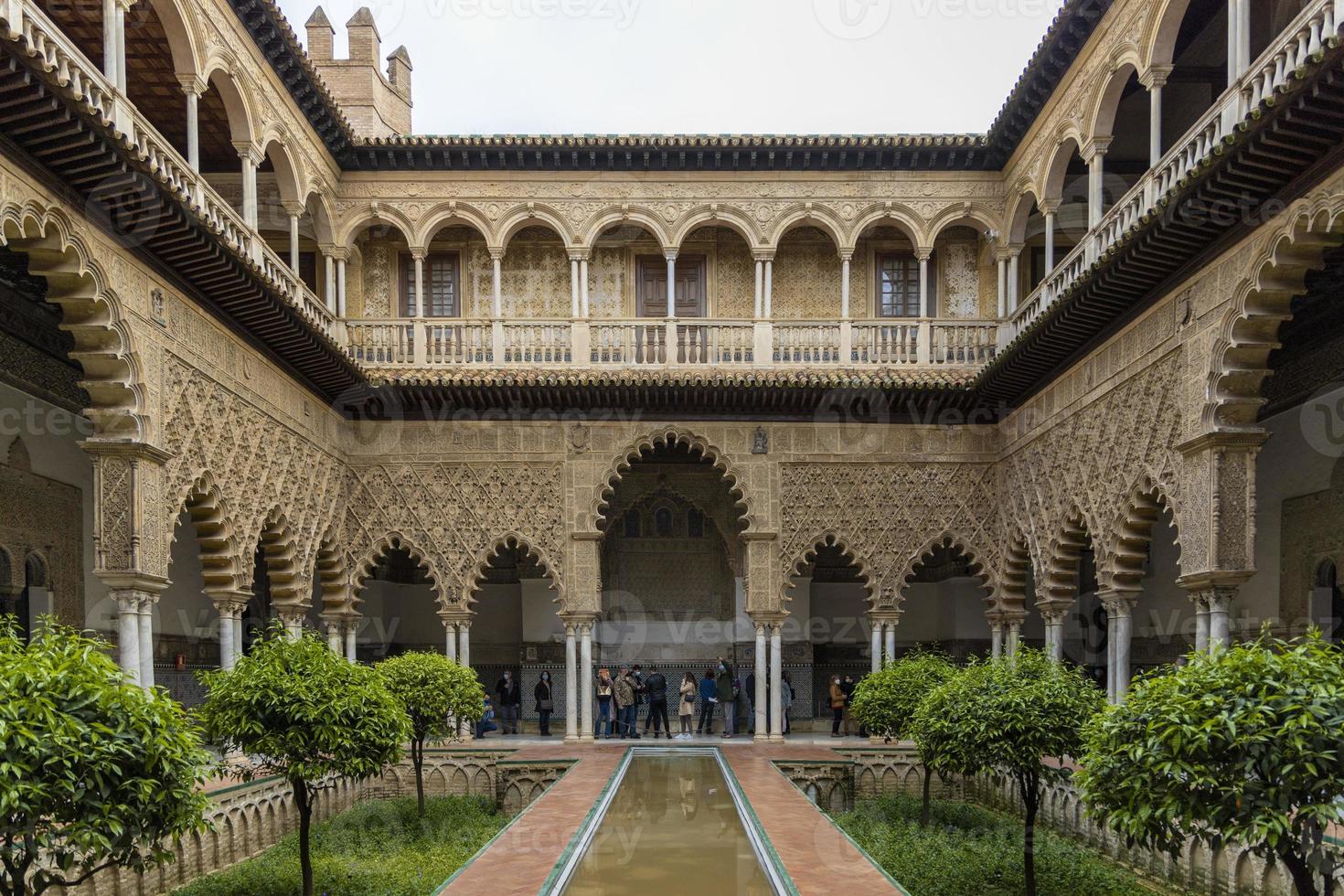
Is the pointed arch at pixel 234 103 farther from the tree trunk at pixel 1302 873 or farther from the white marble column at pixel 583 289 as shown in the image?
the tree trunk at pixel 1302 873

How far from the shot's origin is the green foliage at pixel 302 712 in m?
Result: 7.93

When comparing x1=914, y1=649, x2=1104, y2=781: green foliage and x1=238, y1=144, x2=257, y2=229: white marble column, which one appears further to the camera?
x1=238, y1=144, x2=257, y2=229: white marble column

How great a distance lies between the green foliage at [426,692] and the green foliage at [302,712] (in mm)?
3529

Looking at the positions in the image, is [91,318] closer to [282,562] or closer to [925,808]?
[282,562]

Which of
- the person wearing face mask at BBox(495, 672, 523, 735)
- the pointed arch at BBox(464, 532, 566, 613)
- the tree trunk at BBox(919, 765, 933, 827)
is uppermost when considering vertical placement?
the pointed arch at BBox(464, 532, 566, 613)

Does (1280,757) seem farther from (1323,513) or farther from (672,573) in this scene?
(672,573)

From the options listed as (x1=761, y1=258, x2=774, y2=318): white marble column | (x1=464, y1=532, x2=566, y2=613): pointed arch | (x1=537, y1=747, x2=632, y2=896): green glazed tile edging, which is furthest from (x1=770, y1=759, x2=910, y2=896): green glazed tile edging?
(x1=761, y1=258, x2=774, y2=318): white marble column

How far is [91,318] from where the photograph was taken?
9242 millimetres

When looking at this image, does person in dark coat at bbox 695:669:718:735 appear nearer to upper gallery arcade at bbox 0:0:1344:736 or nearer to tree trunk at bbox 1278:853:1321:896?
upper gallery arcade at bbox 0:0:1344:736

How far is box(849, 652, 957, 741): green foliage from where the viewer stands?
11961 millimetres

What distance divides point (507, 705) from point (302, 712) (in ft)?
35.1

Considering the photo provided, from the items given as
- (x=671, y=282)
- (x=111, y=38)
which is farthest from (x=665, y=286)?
(x=111, y=38)

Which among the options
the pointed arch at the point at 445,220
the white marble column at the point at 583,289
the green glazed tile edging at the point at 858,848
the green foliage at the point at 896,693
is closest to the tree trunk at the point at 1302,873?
the green glazed tile edging at the point at 858,848

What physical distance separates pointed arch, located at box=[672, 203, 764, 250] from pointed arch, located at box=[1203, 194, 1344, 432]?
7821 mm
